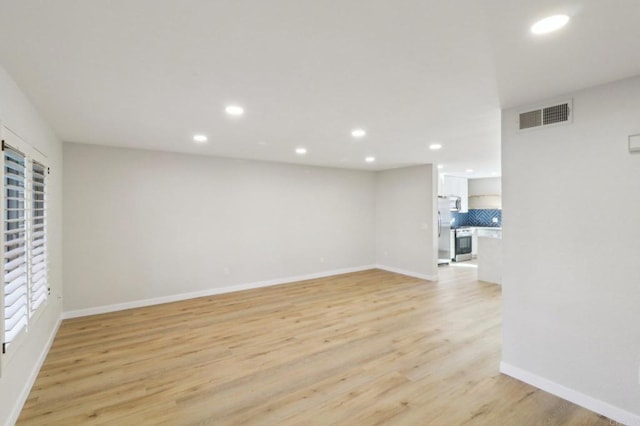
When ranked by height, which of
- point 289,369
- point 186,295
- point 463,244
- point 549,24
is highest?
point 549,24

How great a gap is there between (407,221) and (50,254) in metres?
6.12

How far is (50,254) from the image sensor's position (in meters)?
3.41

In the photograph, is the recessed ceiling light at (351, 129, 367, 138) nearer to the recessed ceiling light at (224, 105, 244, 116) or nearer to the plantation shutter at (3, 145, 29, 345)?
the recessed ceiling light at (224, 105, 244, 116)

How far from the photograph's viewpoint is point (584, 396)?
7.68 feet

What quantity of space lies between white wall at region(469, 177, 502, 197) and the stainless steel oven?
4.80ft

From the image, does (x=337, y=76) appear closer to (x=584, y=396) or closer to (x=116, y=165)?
(x=584, y=396)

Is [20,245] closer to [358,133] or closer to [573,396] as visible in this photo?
[358,133]

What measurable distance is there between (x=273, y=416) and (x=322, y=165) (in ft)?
16.7

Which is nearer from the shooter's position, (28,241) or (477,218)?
(28,241)

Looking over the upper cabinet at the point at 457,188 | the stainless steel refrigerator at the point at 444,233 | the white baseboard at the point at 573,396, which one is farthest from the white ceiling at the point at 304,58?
the upper cabinet at the point at 457,188

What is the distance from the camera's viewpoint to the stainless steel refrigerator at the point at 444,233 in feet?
26.4

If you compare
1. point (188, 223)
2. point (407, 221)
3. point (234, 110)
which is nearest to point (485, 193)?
point (407, 221)

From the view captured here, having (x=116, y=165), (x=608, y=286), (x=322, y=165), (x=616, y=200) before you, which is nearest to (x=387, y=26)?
(x=616, y=200)

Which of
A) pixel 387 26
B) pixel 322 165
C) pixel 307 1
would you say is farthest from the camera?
pixel 322 165
